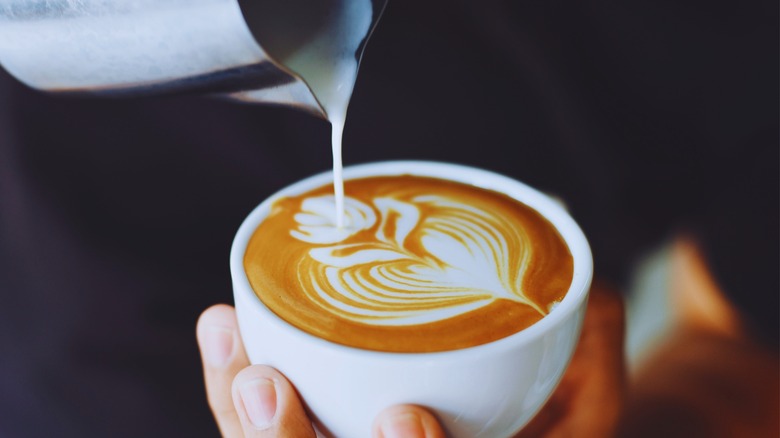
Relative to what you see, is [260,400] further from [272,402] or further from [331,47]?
[331,47]

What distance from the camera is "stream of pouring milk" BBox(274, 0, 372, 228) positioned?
2.44 ft

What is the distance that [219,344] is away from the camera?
2.75 feet

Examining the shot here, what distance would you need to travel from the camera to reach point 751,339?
137 cm

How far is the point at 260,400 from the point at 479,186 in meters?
0.43

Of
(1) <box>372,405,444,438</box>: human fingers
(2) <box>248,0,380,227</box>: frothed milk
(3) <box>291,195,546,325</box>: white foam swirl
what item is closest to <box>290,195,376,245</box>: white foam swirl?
(3) <box>291,195,546,325</box>: white foam swirl

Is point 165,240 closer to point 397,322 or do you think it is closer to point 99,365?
point 99,365

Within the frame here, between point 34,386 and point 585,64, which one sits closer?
point 34,386

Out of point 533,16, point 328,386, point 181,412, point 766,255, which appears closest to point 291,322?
point 328,386

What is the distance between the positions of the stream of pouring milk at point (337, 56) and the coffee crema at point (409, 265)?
128 millimetres

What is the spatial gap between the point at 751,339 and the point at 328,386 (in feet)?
3.66

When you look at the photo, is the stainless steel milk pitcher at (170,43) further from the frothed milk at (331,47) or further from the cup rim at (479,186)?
the cup rim at (479,186)

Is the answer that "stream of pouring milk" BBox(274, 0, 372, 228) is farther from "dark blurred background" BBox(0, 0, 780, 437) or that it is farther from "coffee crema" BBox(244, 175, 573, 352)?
"dark blurred background" BBox(0, 0, 780, 437)

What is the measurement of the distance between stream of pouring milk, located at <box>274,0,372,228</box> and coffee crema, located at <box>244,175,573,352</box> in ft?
0.42

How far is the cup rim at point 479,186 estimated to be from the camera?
23.0 inches
